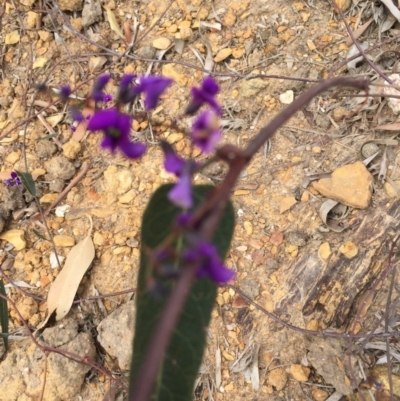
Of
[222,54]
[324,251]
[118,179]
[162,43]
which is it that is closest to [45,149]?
[118,179]

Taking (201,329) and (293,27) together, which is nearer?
(201,329)

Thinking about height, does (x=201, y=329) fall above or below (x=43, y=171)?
above

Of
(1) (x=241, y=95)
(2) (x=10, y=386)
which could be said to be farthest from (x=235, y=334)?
(1) (x=241, y=95)

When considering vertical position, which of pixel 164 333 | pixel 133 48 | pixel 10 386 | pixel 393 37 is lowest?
pixel 10 386

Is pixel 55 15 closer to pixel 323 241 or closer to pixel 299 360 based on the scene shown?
pixel 323 241

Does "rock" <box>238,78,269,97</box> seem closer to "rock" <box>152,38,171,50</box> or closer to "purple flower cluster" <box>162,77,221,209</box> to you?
"rock" <box>152,38,171,50</box>

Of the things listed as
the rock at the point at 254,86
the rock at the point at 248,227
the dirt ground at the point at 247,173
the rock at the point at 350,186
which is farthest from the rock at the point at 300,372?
the rock at the point at 254,86
